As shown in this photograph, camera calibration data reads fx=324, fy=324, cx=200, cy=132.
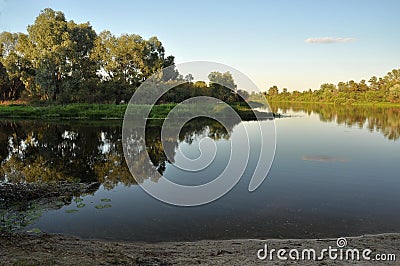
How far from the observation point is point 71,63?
45844 millimetres

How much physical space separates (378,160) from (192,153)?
9.34 m

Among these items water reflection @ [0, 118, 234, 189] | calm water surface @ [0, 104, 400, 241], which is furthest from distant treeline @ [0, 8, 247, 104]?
calm water surface @ [0, 104, 400, 241]

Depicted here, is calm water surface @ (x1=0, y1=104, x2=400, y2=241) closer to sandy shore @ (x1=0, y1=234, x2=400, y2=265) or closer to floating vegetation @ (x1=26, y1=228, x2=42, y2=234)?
floating vegetation @ (x1=26, y1=228, x2=42, y2=234)

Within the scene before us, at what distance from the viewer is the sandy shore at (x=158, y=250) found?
5.05 metres

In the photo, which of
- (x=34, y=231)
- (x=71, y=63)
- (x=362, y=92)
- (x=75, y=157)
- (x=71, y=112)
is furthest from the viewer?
(x=362, y=92)

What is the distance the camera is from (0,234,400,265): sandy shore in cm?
505

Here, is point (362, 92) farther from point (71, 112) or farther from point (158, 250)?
point (158, 250)

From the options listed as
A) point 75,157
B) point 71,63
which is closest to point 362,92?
point 71,63

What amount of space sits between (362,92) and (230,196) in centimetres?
10539

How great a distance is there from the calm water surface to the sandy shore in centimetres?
85

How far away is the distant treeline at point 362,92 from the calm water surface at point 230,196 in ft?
263

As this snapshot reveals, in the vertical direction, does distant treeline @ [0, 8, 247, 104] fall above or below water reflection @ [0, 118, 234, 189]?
above

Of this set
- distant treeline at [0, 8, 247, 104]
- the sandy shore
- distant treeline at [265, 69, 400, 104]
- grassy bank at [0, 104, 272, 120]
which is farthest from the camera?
distant treeline at [265, 69, 400, 104]

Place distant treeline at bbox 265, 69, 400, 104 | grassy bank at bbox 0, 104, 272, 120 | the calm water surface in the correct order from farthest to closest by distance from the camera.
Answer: distant treeline at bbox 265, 69, 400, 104, grassy bank at bbox 0, 104, 272, 120, the calm water surface
